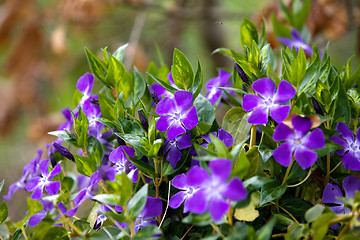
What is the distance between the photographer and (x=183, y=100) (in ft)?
1.77

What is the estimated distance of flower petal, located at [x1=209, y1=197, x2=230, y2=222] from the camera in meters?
0.39

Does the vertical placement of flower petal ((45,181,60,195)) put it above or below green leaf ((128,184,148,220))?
below

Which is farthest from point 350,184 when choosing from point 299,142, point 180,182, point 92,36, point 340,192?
point 92,36

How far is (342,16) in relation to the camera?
177cm

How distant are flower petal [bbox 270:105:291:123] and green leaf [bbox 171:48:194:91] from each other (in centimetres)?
14

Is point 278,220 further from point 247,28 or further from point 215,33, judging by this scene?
point 215,33

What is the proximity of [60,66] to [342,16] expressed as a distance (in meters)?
2.00

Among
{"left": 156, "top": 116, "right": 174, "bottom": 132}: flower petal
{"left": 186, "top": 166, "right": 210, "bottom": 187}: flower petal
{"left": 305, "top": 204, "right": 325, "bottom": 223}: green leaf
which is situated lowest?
{"left": 305, "top": 204, "right": 325, "bottom": 223}: green leaf

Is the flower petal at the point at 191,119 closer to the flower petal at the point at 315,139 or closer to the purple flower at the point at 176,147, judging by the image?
the purple flower at the point at 176,147

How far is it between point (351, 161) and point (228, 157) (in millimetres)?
197

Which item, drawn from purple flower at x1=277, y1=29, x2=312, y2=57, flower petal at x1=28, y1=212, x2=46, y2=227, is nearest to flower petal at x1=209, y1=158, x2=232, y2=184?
flower petal at x1=28, y1=212, x2=46, y2=227

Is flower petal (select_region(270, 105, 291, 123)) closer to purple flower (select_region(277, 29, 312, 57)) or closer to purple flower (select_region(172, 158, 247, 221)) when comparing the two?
purple flower (select_region(172, 158, 247, 221))

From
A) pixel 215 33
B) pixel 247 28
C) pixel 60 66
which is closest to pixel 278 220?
pixel 247 28

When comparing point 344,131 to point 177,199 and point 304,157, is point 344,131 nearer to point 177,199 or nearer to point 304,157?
point 304,157
